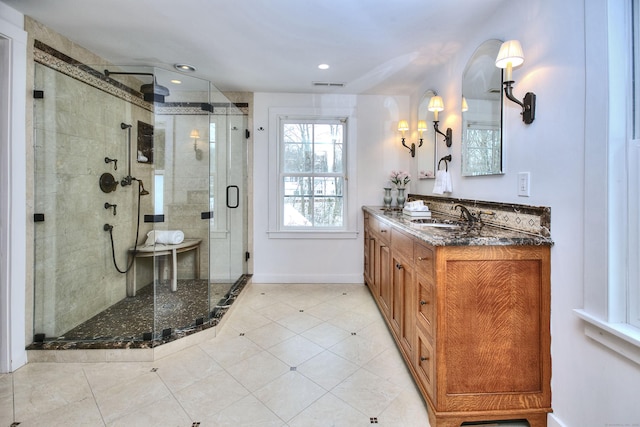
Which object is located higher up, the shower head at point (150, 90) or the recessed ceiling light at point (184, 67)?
the recessed ceiling light at point (184, 67)

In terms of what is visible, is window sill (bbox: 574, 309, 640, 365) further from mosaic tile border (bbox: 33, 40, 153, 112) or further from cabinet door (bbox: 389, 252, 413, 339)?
mosaic tile border (bbox: 33, 40, 153, 112)

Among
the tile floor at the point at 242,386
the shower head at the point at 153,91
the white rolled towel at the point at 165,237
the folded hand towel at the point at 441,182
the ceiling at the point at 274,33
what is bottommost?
the tile floor at the point at 242,386

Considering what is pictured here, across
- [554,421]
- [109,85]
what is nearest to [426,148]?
[554,421]

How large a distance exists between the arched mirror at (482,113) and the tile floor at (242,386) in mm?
1476

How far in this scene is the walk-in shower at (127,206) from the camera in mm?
2113

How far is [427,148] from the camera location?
2.98m

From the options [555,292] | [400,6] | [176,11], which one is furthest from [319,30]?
[555,292]

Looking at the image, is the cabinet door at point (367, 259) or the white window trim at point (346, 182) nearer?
the cabinet door at point (367, 259)

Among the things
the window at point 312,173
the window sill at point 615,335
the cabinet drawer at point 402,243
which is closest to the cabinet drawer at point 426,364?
the cabinet drawer at point 402,243

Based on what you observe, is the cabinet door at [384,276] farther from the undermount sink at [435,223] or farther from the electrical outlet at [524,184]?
the electrical outlet at [524,184]

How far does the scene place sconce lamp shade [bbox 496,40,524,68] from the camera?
149cm

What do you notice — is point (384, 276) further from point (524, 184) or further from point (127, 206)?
point (127, 206)

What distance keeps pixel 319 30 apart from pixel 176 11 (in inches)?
37.7

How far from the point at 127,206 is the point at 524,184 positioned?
3.19 meters
